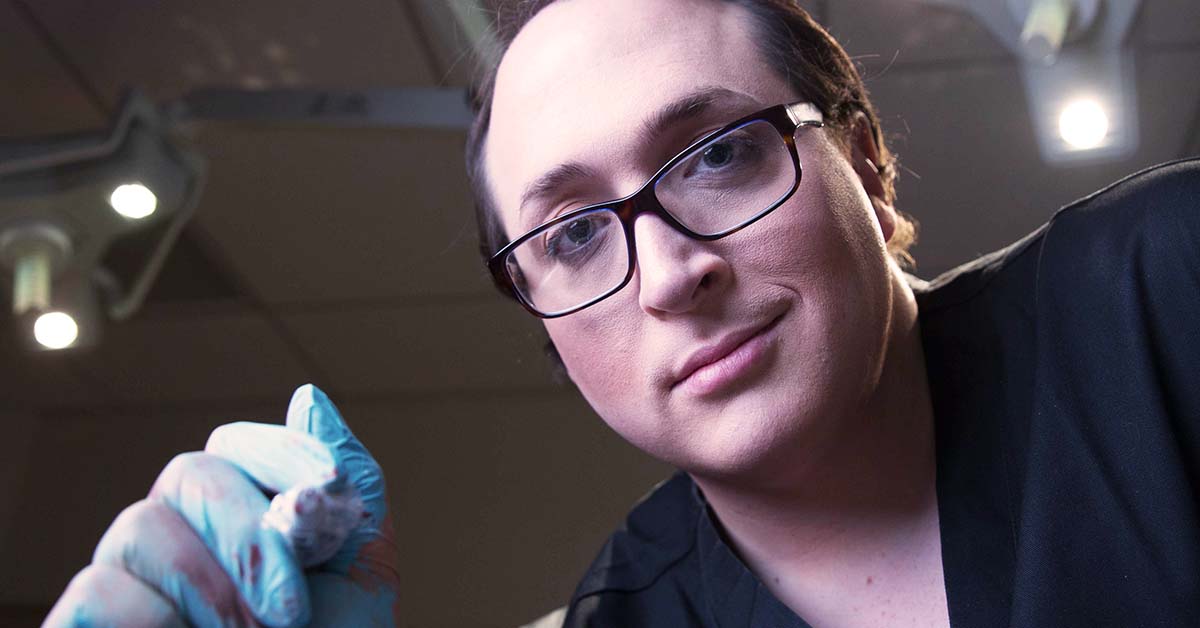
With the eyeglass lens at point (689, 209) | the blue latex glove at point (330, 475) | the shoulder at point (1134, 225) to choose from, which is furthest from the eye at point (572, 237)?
the shoulder at point (1134, 225)

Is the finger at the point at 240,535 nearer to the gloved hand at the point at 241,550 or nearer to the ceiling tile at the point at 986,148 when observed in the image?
the gloved hand at the point at 241,550

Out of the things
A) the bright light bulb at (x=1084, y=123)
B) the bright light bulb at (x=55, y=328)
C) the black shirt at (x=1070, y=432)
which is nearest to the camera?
the black shirt at (x=1070, y=432)

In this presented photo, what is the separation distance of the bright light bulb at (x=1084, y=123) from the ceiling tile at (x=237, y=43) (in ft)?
4.45

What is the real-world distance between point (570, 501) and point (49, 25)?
7.41 feet

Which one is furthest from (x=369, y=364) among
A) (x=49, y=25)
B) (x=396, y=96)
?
(x=396, y=96)

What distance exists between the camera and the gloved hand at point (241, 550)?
554 millimetres

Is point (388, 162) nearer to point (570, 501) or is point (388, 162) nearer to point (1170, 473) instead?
point (570, 501)

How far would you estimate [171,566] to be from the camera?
564 mm

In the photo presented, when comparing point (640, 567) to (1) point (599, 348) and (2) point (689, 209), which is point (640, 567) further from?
(2) point (689, 209)

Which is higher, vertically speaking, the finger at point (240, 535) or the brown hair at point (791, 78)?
the brown hair at point (791, 78)

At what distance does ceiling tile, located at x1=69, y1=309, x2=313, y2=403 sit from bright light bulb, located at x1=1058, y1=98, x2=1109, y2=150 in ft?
7.70

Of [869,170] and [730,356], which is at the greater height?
[869,170]

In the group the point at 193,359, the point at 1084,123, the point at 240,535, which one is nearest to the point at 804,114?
the point at 240,535

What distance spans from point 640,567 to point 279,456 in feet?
1.70
